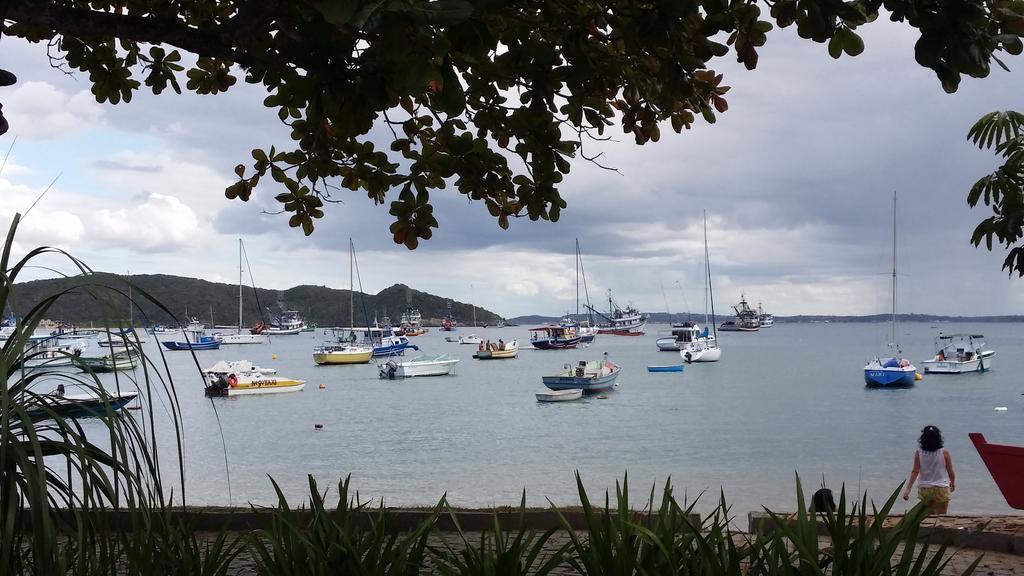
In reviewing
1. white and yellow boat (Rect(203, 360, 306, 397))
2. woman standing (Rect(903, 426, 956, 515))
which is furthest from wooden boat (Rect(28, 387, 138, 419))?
white and yellow boat (Rect(203, 360, 306, 397))

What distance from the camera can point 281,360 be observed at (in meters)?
93.4

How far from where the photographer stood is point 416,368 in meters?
62.5

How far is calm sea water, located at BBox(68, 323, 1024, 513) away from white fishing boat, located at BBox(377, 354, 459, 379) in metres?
0.82

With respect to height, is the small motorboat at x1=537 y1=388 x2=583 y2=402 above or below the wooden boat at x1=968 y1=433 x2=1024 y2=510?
below

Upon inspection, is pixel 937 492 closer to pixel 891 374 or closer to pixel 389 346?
pixel 891 374

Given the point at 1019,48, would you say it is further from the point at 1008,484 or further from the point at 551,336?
the point at 551,336

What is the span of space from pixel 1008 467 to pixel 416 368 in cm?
5718

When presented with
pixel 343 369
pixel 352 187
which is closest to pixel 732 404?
pixel 343 369

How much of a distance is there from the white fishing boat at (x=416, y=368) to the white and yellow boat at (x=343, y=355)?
10602mm

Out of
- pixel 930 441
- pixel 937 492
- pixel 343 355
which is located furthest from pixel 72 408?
pixel 343 355

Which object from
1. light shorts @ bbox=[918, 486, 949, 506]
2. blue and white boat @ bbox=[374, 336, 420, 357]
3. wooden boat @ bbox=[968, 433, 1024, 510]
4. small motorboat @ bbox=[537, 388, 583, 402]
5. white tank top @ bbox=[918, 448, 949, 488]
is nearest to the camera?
wooden boat @ bbox=[968, 433, 1024, 510]

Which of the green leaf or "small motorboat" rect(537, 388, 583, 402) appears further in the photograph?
"small motorboat" rect(537, 388, 583, 402)

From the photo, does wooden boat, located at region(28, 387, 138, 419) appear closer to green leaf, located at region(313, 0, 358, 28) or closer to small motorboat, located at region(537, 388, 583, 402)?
green leaf, located at region(313, 0, 358, 28)

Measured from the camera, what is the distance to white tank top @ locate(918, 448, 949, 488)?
8992 mm
